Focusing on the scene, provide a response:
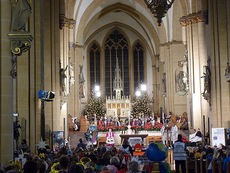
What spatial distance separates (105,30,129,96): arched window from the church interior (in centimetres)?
11

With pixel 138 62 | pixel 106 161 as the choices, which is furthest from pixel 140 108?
pixel 106 161

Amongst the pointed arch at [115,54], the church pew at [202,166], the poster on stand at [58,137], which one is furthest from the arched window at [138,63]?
the church pew at [202,166]

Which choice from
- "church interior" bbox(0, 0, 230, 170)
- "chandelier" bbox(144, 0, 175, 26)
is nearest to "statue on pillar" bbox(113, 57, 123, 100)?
"church interior" bbox(0, 0, 230, 170)

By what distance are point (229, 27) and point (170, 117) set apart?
47.4ft

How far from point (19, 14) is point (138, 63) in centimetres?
3712

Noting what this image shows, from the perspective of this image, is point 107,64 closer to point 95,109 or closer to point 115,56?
point 115,56

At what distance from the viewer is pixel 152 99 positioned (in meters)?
42.1

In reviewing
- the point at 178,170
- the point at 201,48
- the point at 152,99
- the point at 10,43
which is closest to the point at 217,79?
the point at 201,48

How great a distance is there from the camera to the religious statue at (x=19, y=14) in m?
7.46

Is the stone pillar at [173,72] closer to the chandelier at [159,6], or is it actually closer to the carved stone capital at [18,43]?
the chandelier at [159,6]

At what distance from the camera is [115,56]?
145 feet

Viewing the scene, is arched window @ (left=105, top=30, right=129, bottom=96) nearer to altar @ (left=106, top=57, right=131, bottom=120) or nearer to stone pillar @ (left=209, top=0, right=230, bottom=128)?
altar @ (left=106, top=57, right=131, bottom=120)

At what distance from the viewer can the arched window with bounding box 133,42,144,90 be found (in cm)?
4397

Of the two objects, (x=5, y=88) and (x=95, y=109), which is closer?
(x=5, y=88)
